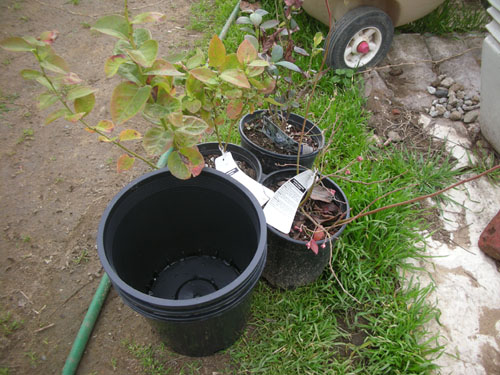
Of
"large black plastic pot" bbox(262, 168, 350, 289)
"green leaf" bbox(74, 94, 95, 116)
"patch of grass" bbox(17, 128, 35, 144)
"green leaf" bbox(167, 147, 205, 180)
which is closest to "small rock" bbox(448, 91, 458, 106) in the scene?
"large black plastic pot" bbox(262, 168, 350, 289)

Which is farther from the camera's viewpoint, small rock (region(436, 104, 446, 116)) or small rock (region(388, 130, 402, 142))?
small rock (region(436, 104, 446, 116))

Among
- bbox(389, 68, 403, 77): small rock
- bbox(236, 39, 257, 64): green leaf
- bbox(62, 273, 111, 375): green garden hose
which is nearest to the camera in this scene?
bbox(236, 39, 257, 64): green leaf

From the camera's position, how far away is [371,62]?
2443mm

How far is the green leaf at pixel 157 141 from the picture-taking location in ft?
2.91

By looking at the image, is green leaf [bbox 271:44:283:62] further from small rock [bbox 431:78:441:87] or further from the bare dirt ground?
small rock [bbox 431:78:441:87]

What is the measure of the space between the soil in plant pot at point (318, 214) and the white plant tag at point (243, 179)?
168 millimetres

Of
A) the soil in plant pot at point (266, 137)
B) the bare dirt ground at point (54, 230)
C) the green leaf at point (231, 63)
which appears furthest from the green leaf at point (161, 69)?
the bare dirt ground at point (54, 230)

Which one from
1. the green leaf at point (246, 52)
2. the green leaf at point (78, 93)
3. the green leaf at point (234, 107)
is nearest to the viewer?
the green leaf at point (78, 93)

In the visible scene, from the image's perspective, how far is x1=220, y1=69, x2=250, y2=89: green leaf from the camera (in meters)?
0.90

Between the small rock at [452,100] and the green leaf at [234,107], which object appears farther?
the small rock at [452,100]

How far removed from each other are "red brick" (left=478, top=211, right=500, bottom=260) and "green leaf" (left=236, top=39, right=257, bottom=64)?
1.42 metres

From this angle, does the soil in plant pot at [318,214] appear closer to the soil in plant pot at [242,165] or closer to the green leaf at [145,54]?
the soil in plant pot at [242,165]

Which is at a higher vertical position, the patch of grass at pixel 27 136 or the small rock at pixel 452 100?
the small rock at pixel 452 100

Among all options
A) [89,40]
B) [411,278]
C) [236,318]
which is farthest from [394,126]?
[89,40]
